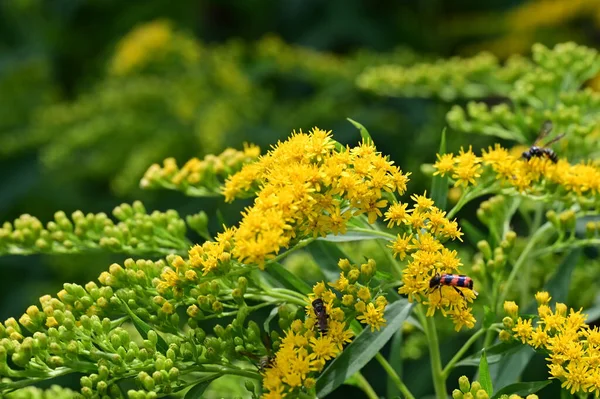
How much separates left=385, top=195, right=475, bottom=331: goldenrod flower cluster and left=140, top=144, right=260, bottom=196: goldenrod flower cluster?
19.5 inches

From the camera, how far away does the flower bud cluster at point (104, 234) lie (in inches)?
72.7

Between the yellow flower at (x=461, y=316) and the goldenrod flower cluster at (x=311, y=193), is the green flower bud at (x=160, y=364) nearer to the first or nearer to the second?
the goldenrod flower cluster at (x=311, y=193)

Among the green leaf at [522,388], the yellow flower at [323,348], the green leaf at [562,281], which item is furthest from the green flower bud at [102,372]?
the green leaf at [562,281]

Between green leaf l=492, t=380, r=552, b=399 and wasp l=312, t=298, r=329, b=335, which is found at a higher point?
wasp l=312, t=298, r=329, b=335

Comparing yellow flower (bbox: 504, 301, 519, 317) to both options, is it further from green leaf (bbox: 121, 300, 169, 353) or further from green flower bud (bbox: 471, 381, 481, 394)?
green leaf (bbox: 121, 300, 169, 353)

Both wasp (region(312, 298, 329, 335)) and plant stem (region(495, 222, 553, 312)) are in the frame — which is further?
plant stem (region(495, 222, 553, 312))

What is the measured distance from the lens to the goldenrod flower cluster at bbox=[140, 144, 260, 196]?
6.14 ft

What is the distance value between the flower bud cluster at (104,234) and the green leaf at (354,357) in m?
0.56

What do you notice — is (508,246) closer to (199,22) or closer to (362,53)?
(362,53)

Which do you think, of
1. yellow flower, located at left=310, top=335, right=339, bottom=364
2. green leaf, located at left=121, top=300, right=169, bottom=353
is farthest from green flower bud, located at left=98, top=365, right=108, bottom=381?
yellow flower, located at left=310, top=335, right=339, bottom=364

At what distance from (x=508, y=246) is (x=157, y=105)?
2369 mm

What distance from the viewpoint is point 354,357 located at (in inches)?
57.2

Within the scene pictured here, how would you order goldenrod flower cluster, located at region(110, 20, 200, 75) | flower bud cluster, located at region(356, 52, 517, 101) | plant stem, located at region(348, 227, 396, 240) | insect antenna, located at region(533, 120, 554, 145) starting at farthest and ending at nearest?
goldenrod flower cluster, located at region(110, 20, 200, 75), flower bud cluster, located at region(356, 52, 517, 101), insect antenna, located at region(533, 120, 554, 145), plant stem, located at region(348, 227, 396, 240)

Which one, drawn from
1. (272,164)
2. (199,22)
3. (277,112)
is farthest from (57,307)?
(199,22)
